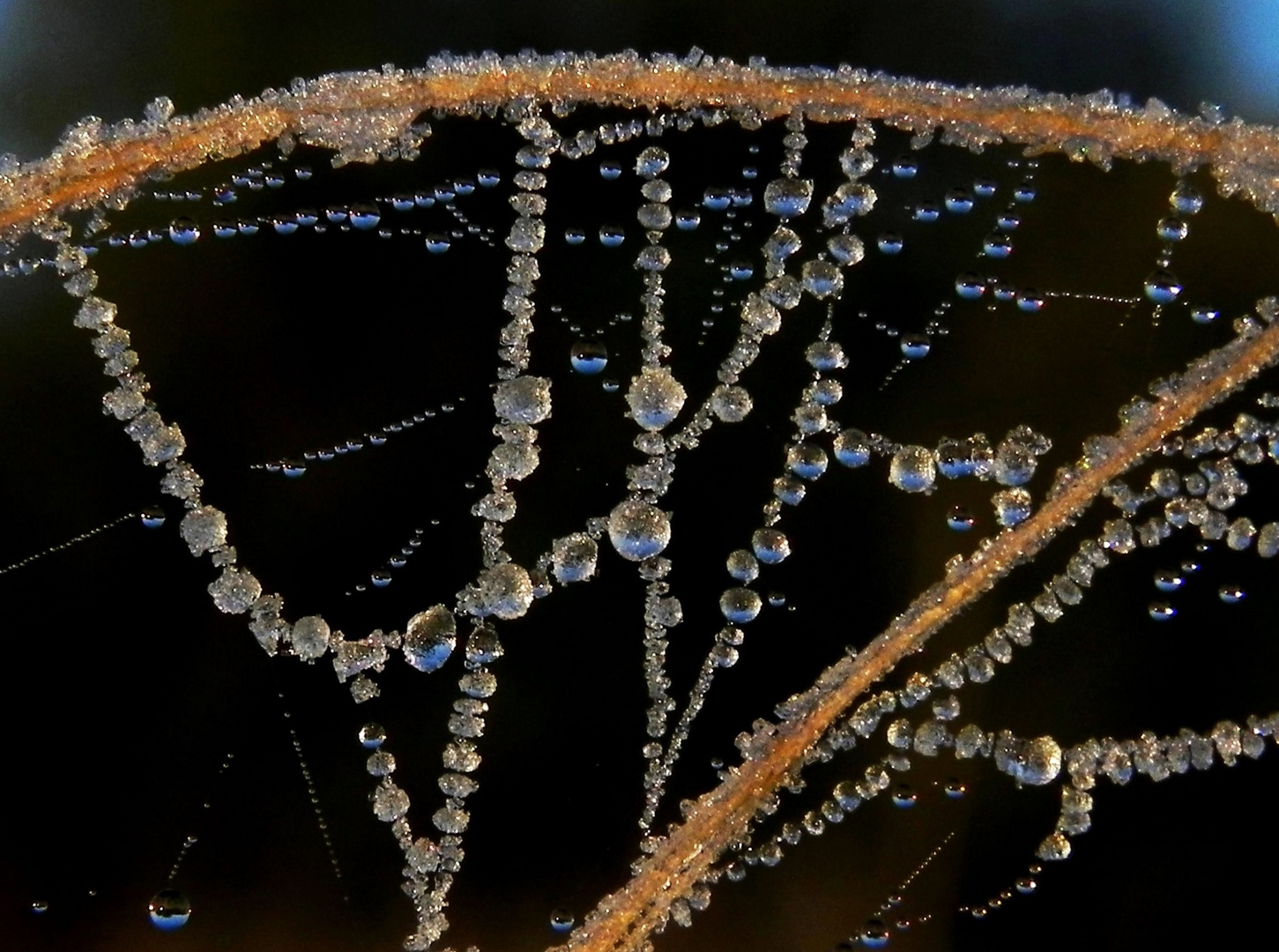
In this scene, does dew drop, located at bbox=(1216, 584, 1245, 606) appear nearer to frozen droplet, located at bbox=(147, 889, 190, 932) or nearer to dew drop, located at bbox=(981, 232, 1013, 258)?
dew drop, located at bbox=(981, 232, 1013, 258)

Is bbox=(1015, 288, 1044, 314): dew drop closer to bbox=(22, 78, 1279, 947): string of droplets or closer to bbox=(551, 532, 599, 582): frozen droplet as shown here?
bbox=(22, 78, 1279, 947): string of droplets

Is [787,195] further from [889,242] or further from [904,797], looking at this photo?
[904,797]

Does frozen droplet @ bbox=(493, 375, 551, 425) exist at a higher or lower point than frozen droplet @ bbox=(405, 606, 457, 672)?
higher

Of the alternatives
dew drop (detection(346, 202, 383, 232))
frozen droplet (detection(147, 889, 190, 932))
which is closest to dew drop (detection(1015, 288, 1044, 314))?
dew drop (detection(346, 202, 383, 232))

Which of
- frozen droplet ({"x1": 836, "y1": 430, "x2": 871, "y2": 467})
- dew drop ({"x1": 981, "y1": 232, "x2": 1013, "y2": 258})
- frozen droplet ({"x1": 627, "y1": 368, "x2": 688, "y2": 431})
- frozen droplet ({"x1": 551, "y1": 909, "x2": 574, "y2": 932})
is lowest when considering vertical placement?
frozen droplet ({"x1": 551, "y1": 909, "x2": 574, "y2": 932})

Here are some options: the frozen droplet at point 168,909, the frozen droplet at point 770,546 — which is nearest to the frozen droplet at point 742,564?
the frozen droplet at point 770,546

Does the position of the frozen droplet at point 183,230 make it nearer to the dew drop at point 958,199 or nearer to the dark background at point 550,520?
the dark background at point 550,520

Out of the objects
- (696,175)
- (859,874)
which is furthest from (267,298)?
(859,874)
